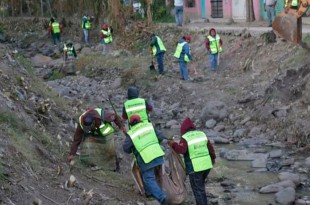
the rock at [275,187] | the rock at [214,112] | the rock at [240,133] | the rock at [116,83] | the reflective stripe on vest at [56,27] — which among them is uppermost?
the reflective stripe on vest at [56,27]

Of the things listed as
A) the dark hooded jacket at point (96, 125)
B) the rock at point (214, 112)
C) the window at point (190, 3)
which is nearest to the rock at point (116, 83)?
the rock at point (214, 112)

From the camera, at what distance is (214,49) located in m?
20.2

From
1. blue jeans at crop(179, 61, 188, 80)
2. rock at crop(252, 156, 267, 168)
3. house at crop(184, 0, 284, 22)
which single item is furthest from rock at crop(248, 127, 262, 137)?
house at crop(184, 0, 284, 22)

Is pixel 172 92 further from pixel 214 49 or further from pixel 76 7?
pixel 76 7

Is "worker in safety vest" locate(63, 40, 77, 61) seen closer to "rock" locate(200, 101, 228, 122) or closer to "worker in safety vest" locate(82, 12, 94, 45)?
"worker in safety vest" locate(82, 12, 94, 45)

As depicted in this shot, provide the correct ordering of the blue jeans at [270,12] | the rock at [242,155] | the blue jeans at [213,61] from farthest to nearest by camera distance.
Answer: the blue jeans at [270,12]
the blue jeans at [213,61]
the rock at [242,155]

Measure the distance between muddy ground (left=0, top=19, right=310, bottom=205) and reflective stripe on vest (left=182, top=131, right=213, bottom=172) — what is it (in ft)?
3.40

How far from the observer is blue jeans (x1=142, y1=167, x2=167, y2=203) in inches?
353

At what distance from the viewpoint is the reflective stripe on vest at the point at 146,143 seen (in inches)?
349

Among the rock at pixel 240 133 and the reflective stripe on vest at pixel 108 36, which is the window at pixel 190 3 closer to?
the reflective stripe on vest at pixel 108 36

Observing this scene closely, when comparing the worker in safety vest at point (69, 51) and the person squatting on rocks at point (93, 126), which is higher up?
the person squatting on rocks at point (93, 126)

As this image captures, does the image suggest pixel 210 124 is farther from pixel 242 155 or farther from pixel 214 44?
pixel 214 44

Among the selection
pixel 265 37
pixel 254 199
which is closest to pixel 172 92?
pixel 265 37

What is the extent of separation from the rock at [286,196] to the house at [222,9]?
15.8 metres
